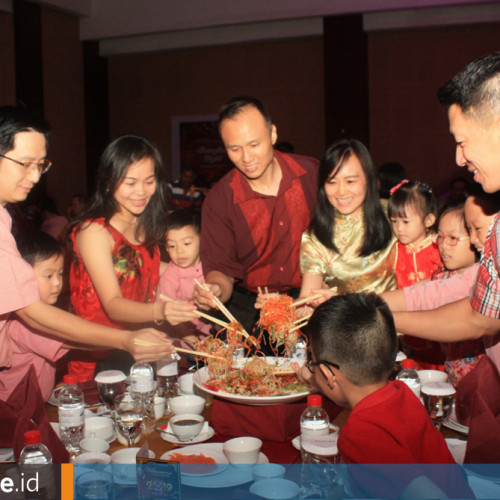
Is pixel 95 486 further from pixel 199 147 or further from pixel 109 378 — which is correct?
pixel 199 147

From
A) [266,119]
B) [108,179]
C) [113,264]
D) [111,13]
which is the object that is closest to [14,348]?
[113,264]

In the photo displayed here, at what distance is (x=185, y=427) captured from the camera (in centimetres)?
164

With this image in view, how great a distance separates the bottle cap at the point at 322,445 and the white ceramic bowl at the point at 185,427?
0.98ft

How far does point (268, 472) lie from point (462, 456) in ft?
1.69

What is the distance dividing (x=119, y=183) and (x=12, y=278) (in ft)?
2.70

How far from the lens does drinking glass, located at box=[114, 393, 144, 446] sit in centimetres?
162

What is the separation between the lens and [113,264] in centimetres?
270

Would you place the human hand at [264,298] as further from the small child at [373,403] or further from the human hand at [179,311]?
the small child at [373,403]

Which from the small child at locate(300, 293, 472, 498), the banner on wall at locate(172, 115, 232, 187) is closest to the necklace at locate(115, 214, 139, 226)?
the small child at locate(300, 293, 472, 498)

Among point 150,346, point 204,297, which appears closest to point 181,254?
point 204,297

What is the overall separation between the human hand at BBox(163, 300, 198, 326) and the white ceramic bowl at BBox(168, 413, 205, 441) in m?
0.54

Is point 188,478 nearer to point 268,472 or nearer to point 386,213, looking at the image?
point 268,472

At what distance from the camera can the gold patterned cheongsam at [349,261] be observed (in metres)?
2.77

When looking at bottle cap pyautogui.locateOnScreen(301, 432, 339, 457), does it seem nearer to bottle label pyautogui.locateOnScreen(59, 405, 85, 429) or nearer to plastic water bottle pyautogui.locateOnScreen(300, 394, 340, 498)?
plastic water bottle pyautogui.locateOnScreen(300, 394, 340, 498)
